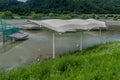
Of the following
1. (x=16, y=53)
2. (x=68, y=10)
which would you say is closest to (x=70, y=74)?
(x=16, y=53)

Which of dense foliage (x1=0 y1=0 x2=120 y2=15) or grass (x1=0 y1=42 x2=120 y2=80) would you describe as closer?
grass (x1=0 y1=42 x2=120 y2=80)

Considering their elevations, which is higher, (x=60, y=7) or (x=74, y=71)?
(x=60, y=7)

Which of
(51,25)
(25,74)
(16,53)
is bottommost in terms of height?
(16,53)

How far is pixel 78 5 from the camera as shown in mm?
54312

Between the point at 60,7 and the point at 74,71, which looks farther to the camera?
the point at 60,7

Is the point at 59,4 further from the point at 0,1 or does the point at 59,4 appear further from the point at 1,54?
the point at 1,54

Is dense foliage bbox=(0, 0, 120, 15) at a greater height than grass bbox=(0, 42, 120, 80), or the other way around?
dense foliage bbox=(0, 0, 120, 15)

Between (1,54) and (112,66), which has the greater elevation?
(112,66)

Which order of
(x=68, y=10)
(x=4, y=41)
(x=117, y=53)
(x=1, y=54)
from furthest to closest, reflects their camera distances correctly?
(x=68, y=10) < (x=4, y=41) < (x=1, y=54) < (x=117, y=53)

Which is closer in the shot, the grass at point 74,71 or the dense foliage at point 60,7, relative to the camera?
the grass at point 74,71

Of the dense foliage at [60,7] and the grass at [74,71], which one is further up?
the dense foliage at [60,7]

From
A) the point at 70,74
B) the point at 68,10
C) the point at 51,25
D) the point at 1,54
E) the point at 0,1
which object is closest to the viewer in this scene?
the point at 70,74

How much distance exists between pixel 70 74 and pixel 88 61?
1240 millimetres

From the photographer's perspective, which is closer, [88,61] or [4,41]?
[88,61]
